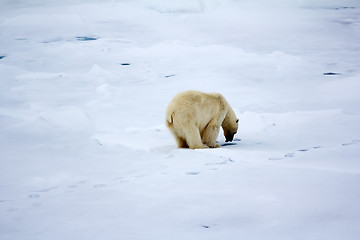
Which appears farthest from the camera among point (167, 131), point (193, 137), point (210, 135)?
point (167, 131)

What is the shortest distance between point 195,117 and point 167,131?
3.24 ft

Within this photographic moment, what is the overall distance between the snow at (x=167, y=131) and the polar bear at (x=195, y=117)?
302mm

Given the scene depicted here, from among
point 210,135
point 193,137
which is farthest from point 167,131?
point 193,137

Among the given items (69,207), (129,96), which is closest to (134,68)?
(129,96)

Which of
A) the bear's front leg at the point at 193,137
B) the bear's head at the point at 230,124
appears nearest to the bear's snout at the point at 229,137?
the bear's head at the point at 230,124

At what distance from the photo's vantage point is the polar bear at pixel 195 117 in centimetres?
422

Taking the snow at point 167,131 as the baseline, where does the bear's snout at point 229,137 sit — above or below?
below

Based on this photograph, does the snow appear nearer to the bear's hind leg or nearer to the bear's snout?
the bear's snout

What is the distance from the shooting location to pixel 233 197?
8.33ft

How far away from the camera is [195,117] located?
4285mm

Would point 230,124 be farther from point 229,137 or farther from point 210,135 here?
point 210,135

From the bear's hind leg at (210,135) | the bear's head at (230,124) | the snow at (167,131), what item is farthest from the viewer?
the bear's head at (230,124)

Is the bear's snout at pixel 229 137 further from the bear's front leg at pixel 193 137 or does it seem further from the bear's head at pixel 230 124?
the bear's front leg at pixel 193 137

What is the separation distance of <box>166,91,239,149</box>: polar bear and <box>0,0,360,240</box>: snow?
30 cm
